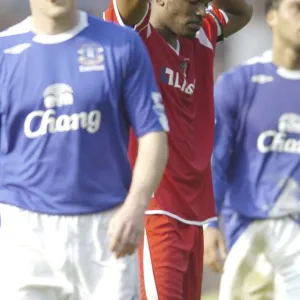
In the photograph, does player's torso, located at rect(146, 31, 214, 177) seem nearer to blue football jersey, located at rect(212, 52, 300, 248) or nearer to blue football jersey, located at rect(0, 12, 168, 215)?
blue football jersey, located at rect(212, 52, 300, 248)

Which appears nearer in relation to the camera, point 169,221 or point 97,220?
point 97,220

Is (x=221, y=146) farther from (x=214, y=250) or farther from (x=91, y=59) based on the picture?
(x=91, y=59)

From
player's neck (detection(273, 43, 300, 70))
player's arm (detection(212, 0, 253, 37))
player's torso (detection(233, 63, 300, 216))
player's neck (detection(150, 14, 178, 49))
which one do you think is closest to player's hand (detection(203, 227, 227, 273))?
player's torso (detection(233, 63, 300, 216))

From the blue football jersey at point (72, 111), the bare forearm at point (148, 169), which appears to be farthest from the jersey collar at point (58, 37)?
the bare forearm at point (148, 169)

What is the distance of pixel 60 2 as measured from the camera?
19.0 feet

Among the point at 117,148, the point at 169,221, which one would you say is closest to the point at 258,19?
the point at 169,221

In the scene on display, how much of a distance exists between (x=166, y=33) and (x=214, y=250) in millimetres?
1355

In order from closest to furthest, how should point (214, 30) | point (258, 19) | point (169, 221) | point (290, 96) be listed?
point (290, 96) → point (169, 221) → point (214, 30) → point (258, 19)

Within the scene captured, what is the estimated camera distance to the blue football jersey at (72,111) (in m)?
5.78

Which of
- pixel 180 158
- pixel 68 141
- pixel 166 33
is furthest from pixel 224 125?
pixel 68 141

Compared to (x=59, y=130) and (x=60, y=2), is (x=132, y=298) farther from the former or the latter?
(x=60, y=2)

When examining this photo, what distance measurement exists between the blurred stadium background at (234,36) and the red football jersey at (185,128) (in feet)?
19.9

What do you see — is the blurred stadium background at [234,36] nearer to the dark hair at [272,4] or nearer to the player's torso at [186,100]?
the player's torso at [186,100]

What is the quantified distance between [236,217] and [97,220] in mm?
1279
